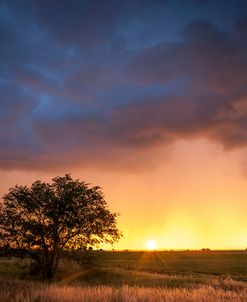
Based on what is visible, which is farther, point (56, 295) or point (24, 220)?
point (24, 220)

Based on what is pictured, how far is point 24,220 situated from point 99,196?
7.60 m

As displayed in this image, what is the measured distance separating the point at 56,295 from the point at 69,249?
28.5 meters

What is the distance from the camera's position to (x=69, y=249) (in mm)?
40406

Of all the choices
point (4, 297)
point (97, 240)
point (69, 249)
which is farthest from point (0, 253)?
point (4, 297)

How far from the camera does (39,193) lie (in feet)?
134

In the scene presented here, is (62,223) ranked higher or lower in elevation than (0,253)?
higher

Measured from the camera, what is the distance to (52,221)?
39906 mm

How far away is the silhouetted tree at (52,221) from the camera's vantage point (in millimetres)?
39500

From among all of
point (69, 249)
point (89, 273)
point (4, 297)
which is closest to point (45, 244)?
point (69, 249)

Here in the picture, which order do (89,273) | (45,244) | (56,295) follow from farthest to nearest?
(89,273)
(45,244)
(56,295)

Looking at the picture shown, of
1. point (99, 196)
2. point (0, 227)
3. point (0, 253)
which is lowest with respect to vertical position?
point (0, 253)

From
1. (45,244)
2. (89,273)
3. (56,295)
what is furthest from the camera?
(89,273)

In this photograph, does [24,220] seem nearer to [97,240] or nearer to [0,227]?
[0,227]

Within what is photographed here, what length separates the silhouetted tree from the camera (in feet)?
130
